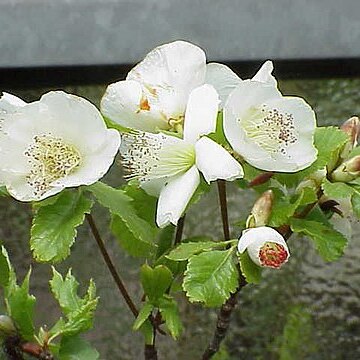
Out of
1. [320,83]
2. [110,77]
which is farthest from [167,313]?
[320,83]

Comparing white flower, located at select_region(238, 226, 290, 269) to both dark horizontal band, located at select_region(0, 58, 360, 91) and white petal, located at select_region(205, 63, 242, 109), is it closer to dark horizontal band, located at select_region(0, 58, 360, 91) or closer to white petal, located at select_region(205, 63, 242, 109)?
white petal, located at select_region(205, 63, 242, 109)

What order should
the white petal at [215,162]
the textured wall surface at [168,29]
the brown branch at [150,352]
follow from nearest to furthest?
the white petal at [215,162] → the brown branch at [150,352] → the textured wall surface at [168,29]

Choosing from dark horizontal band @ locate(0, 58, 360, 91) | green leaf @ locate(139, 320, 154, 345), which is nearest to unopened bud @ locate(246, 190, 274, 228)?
green leaf @ locate(139, 320, 154, 345)

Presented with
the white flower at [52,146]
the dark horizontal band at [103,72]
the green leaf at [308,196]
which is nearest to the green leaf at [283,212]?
the green leaf at [308,196]

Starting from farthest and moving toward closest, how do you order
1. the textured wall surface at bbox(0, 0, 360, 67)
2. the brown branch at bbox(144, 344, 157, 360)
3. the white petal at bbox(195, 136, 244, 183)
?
the textured wall surface at bbox(0, 0, 360, 67)
the brown branch at bbox(144, 344, 157, 360)
the white petal at bbox(195, 136, 244, 183)

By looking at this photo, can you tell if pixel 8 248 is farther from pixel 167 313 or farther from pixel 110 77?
pixel 167 313

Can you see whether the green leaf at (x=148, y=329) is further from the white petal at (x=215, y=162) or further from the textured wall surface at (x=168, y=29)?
the textured wall surface at (x=168, y=29)

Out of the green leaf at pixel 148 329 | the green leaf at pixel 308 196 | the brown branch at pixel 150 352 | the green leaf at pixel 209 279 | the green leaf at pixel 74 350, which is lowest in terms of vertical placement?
the brown branch at pixel 150 352
